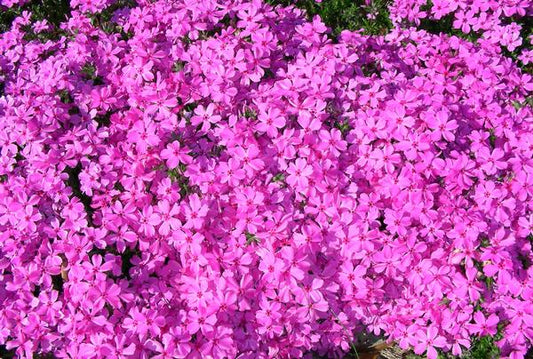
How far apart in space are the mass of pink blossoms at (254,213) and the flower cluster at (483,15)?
1.59 metres

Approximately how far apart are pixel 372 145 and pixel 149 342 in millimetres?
2147

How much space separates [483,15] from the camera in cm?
585

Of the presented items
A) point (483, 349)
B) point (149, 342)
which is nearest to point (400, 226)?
point (483, 349)

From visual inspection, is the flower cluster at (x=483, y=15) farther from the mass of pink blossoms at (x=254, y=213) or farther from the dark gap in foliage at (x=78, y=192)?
the dark gap in foliage at (x=78, y=192)

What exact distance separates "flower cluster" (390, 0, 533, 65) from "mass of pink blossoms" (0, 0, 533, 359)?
1590mm

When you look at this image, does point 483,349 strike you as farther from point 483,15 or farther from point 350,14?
point 350,14

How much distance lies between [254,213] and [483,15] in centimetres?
365

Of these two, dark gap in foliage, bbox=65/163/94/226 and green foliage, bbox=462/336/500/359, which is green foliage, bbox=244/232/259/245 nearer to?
dark gap in foliage, bbox=65/163/94/226

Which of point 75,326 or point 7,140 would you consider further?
point 7,140

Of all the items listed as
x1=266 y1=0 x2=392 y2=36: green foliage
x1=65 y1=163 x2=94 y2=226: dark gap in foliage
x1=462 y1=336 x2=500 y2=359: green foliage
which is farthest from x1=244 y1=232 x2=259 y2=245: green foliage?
x1=266 y1=0 x2=392 y2=36: green foliage

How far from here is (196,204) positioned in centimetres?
387

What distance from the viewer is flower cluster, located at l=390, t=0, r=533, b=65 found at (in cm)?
577

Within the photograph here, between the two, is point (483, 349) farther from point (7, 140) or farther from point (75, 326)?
point (7, 140)

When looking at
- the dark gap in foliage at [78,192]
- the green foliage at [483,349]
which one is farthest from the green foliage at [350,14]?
the green foliage at [483,349]
